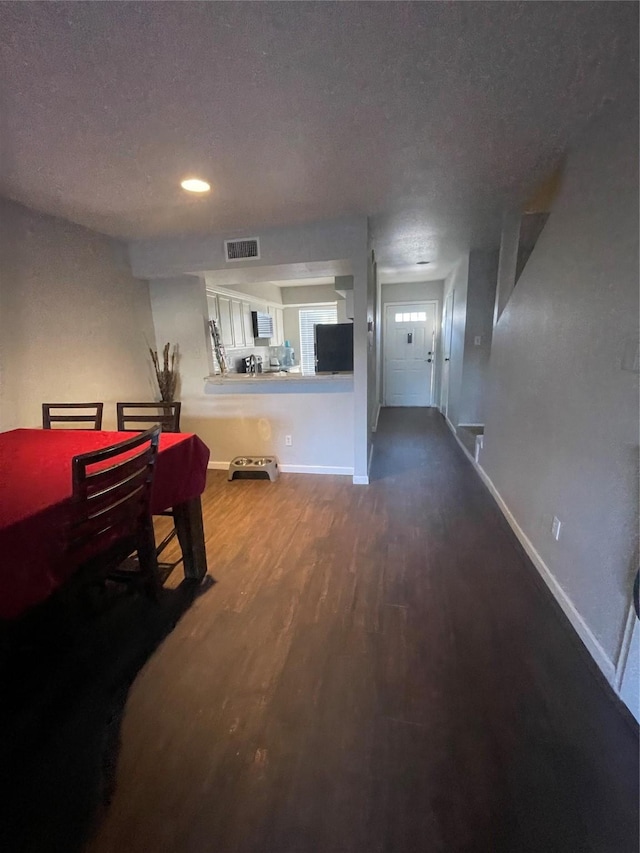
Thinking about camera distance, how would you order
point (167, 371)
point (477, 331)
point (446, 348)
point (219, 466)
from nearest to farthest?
point (167, 371) < point (219, 466) < point (477, 331) < point (446, 348)

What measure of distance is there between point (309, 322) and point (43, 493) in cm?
619

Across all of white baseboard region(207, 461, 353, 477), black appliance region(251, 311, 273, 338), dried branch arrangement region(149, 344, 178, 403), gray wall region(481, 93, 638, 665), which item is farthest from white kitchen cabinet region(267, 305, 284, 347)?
gray wall region(481, 93, 638, 665)

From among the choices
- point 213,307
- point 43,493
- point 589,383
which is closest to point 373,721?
point 43,493

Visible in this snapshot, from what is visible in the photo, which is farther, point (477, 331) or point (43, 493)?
point (477, 331)

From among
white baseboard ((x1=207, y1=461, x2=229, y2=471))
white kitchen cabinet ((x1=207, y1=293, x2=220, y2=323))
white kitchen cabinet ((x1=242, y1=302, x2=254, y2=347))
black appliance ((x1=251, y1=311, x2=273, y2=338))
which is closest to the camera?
white baseboard ((x1=207, y1=461, x2=229, y2=471))

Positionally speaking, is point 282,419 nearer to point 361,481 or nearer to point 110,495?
point 361,481

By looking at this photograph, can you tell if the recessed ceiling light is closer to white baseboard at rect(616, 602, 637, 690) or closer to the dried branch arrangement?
the dried branch arrangement

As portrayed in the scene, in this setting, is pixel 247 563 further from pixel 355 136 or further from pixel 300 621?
pixel 355 136

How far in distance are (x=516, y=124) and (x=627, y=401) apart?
4.32 feet

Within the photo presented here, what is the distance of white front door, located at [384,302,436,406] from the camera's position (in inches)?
259

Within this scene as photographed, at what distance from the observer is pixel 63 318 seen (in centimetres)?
270

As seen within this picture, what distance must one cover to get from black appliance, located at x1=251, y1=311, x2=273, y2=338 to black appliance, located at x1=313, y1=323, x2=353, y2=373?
209cm

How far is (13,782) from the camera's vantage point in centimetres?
112

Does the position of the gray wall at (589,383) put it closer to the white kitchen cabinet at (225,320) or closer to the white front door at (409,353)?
the white kitchen cabinet at (225,320)
